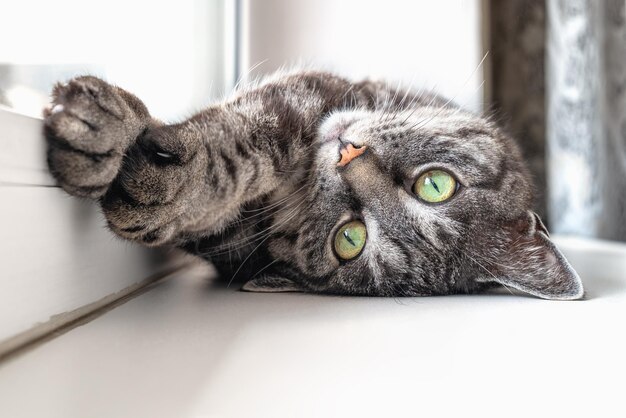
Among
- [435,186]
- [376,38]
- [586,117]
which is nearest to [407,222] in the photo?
[435,186]

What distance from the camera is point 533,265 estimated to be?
43.3 inches

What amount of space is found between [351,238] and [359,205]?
7 centimetres

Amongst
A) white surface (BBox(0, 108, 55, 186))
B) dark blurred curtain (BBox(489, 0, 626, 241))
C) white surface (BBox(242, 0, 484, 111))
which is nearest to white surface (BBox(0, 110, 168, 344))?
white surface (BBox(0, 108, 55, 186))

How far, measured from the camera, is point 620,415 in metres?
0.57

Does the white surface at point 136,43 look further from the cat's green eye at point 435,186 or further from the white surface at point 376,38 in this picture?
the cat's green eye at point 435,186

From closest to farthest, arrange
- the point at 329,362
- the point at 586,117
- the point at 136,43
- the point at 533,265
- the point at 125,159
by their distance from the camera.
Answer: the point at 329,362 < the point at 125,159 < the point at 533,265 < the point at 136,43 < the point at 586,117

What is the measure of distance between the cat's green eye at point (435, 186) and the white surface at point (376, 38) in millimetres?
973

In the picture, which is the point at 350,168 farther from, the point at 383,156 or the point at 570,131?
the point at 570,131

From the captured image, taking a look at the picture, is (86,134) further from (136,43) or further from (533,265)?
(533,265)

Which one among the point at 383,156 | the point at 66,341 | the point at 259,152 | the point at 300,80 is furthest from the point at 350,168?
the point at 66,341

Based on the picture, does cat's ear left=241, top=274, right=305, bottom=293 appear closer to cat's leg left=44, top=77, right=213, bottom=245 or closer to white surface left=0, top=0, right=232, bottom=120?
cat's leg left=44, top=77, right=213, bottom=245

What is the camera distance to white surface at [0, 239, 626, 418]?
59cm

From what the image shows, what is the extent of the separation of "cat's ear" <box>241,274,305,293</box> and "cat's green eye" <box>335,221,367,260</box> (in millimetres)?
113

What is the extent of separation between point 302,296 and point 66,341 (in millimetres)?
448
